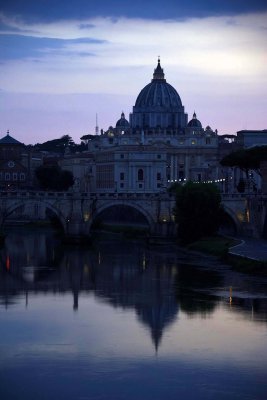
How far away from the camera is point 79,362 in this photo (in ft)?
109

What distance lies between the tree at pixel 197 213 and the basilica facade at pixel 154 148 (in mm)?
44943

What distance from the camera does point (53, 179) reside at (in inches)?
5221

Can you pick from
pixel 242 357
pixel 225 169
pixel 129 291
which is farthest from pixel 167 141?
pixel 242 357

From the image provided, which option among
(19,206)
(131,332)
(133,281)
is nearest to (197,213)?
(19,206)

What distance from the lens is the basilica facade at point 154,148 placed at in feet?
465

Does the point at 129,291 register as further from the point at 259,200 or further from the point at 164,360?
the point at 259,200

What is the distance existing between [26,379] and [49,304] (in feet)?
Answer: 42.0

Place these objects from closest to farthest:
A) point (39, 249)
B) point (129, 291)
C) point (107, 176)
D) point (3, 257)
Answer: point (129, 291), point (3, 257), point (39, 249), point (107, 176)

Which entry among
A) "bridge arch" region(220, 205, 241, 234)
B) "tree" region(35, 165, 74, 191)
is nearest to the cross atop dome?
"tree" region(35, 165, 74, 191)

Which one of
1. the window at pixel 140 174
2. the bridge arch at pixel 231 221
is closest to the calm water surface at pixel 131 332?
the bridge arch at pixel 231 221

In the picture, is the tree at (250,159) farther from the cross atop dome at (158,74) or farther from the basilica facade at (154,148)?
the cross atop dome at (158,74)

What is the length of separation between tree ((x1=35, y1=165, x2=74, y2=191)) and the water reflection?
59.2 m

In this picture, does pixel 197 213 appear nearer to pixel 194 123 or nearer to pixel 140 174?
pixel 140 174

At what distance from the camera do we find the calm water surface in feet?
102
